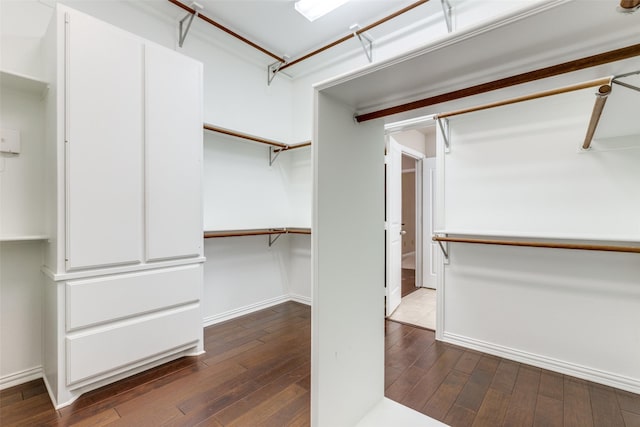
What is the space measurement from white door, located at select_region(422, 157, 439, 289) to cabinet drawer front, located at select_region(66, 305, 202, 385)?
3440 mm

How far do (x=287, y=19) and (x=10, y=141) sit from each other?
2.33 metres

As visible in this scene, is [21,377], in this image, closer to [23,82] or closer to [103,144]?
[103,144]

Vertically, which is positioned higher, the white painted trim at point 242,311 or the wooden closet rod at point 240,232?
the wooden closet rod at point 240,232

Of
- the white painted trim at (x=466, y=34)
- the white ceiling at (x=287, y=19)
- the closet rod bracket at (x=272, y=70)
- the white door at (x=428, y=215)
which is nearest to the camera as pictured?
the white painted trim at (x=466, y=34)

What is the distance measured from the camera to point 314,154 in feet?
4.08

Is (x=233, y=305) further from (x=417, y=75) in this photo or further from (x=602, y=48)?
(x=602, y=48)

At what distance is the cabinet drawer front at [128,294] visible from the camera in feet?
5.54

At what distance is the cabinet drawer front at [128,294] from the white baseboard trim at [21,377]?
2.13ft

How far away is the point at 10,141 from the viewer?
1.81m

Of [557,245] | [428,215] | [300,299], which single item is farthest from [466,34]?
[428,215]

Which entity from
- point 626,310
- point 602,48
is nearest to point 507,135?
point 626,310

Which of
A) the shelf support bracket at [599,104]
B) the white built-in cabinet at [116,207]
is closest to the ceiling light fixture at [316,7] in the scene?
the white built-in cabinet at [116,207]

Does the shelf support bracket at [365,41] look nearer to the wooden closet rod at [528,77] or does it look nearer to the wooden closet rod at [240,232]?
the wooden closet rod at [528,77]

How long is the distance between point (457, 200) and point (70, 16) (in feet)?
9.94
